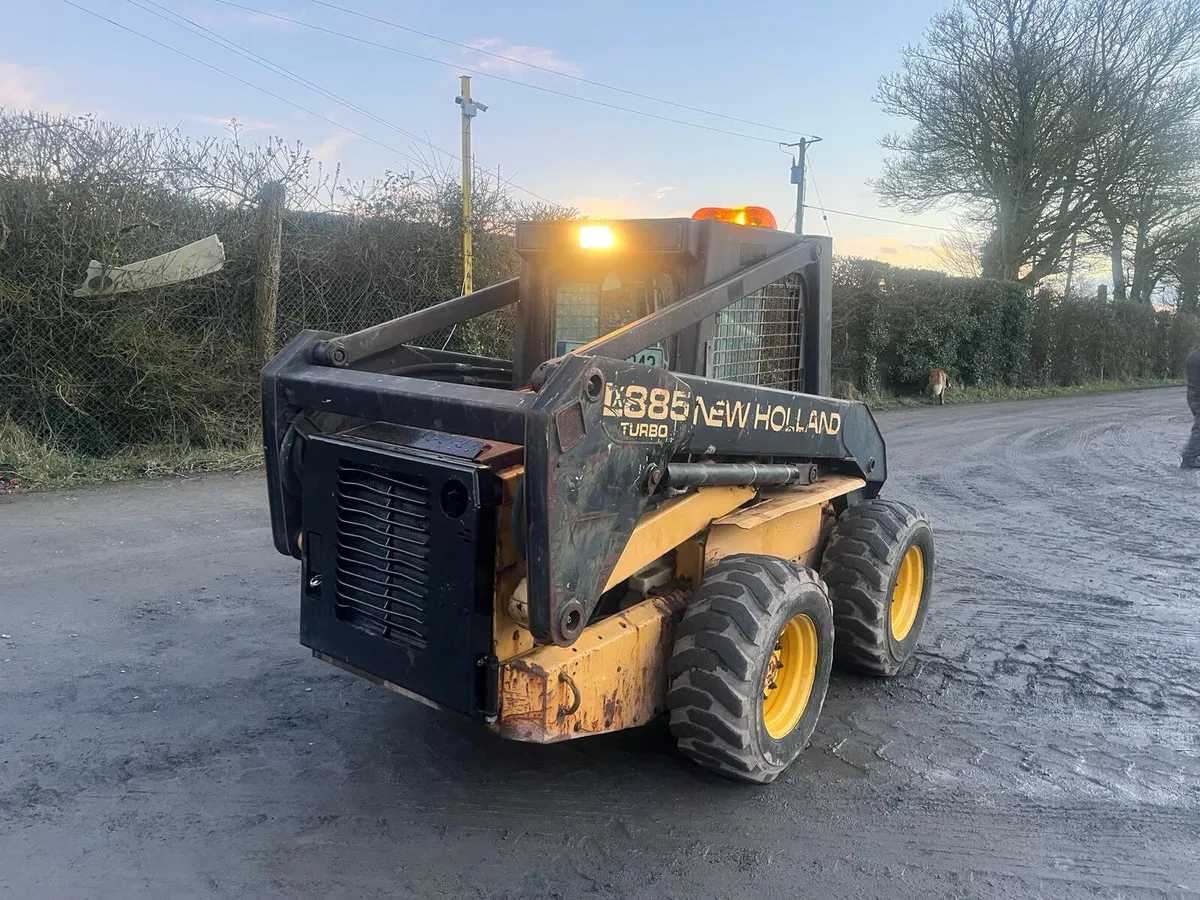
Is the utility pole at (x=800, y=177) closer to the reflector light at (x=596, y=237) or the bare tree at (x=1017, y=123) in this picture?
the bare tree at (x=1017, y=123)

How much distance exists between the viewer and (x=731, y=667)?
3006 millimetres

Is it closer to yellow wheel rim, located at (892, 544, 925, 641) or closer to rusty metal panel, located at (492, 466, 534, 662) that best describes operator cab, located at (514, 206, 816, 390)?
rusty metal panel, located at (492, 466, 534, 662)

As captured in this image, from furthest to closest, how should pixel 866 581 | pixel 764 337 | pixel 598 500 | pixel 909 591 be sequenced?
pixel 909 591
pixel 866 581
pixel 764 337
pixel 598 500

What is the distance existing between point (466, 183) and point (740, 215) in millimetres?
6872

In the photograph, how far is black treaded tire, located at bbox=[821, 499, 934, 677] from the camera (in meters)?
4.03

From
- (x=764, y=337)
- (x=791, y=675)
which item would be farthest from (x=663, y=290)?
(x=791, y=675)

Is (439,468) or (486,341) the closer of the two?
(439,468)

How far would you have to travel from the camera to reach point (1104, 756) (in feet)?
11.8

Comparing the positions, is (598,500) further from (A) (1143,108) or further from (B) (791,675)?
(A) (1143,108)

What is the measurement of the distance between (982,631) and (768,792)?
7.47 feet

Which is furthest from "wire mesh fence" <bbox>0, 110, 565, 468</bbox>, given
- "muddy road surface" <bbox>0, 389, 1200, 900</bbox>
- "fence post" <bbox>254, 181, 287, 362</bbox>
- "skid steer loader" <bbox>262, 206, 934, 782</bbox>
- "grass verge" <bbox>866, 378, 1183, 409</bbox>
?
"grass verge" <bbox>866, 378, 1183, 409</bbox>

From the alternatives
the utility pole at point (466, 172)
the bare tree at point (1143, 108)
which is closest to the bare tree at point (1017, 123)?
the bare tree at point (1143, 108)

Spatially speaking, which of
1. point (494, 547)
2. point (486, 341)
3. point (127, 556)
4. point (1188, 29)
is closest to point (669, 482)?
point (494, 547)

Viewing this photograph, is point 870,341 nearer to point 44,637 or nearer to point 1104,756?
point 1104,756
